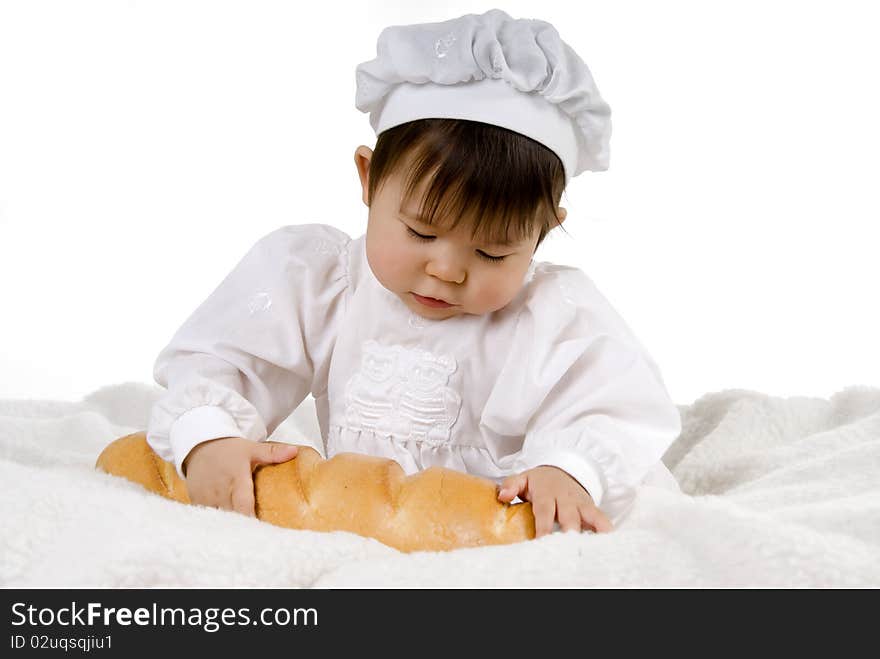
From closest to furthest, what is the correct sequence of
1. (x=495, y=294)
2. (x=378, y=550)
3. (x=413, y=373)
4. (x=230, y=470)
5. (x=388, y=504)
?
1. (x=378, y=550)
2. (x=388, y=504)
3. (x=230, y=470)
4. (x=495, y=294)
5. (x=413, y=373)

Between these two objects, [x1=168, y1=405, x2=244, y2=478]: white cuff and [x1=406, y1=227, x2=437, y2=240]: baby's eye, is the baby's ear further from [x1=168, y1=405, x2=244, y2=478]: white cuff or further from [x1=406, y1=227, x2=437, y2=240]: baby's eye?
[x1=168, y1=405, x2=244, y2=478]: white cuff

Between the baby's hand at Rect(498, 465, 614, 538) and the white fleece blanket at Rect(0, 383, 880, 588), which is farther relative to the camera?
the baby's hand at Rect(498, 465, 614, 538)

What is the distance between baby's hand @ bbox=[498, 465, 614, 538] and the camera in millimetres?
1271

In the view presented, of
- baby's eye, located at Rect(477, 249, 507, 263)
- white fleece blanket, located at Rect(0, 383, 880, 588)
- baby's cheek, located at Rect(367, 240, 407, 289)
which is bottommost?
white fleece blanket, located at Rect(0, 383, 880, 588)

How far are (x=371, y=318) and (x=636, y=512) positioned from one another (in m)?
0.49

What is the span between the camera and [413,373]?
1.58 meters

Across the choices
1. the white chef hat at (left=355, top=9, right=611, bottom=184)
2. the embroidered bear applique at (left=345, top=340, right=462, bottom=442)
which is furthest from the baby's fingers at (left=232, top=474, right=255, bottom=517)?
the white chef hat at (left=355, top=9, right=611, bottom=184)

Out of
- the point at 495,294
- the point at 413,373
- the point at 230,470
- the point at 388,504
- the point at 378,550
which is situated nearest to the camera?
the point at 378,550

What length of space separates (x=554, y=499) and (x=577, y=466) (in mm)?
89

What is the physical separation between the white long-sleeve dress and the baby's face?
10 centimetres

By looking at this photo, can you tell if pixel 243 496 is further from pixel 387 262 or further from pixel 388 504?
pixel 387 262

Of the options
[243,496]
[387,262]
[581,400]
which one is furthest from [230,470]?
[581,400]

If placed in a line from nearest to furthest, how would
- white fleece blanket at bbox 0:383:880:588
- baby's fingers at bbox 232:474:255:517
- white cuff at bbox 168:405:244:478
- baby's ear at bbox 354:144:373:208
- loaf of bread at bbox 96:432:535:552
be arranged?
1. white fleece blanket at bbox 0:383:880:588
2. loaf of bread at bbox 96:432:535:552
3. baby's fingers at bbox 232:474:255:517
4. white cuff at bbox 168:405:244:478
5. baby's ear at bbox 354:144:373:208
